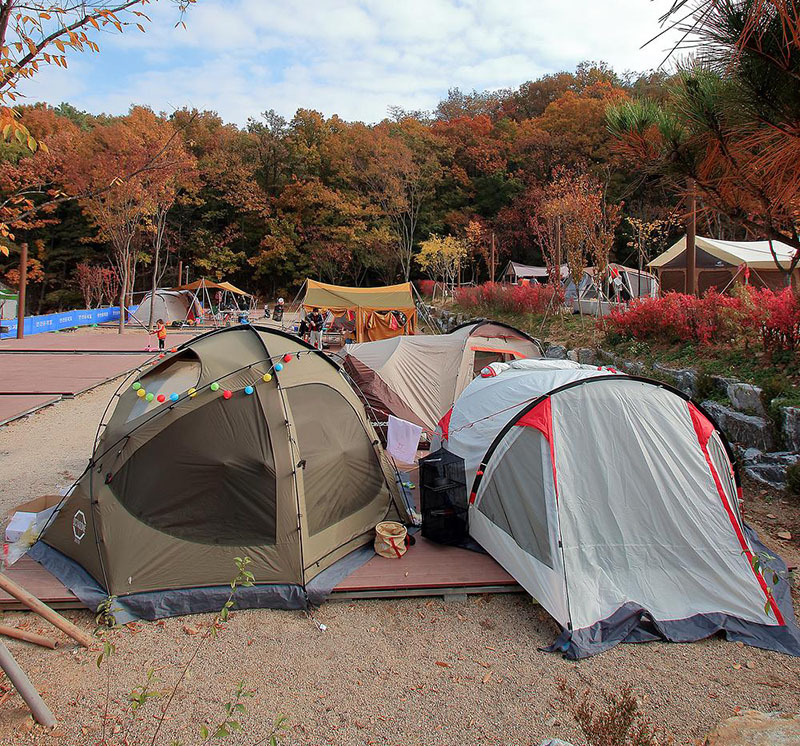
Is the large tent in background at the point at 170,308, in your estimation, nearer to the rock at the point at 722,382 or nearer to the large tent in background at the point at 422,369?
the large tent in background at the point at 422,369

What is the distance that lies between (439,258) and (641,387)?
87.7 feet

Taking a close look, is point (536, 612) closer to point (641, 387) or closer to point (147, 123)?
point (641, 387)

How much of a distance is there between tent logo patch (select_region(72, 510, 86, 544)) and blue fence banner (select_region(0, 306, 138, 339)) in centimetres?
1843

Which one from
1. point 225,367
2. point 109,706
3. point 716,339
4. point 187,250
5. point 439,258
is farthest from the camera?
point 187,250

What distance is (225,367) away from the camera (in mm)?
4246

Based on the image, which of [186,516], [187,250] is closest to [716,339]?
[186,516]

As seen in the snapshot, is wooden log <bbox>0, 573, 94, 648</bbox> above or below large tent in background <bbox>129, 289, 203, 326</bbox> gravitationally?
below

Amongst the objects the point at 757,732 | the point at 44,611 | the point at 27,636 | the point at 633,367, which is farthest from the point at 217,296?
the point at 757,732

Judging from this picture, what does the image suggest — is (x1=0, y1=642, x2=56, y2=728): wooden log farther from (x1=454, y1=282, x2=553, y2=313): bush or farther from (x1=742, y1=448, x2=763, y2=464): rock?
(x1=454, y1=282, x2=553, y2=313): bush

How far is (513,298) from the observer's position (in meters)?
16.2

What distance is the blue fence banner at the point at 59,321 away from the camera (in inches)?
801

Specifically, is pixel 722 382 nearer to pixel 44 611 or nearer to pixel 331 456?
pixel 331 456

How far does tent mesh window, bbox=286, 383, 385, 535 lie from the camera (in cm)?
415

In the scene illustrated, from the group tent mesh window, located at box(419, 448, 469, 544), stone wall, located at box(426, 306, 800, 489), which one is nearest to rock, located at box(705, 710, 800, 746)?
tent mesh window, located at box(419, 448, 469, 544)
